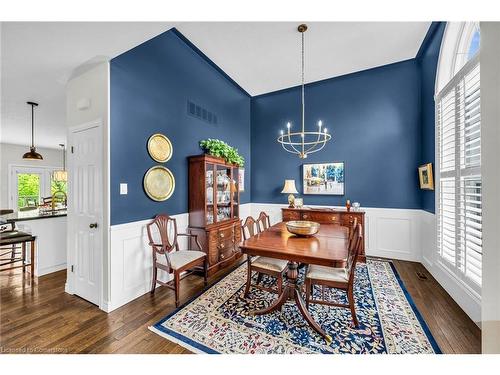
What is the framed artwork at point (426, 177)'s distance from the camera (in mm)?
3053

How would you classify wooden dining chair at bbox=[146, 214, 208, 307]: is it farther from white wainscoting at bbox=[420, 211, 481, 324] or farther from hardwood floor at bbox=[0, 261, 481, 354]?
white wainscoting at bbox=[420, 211, 481, 324]

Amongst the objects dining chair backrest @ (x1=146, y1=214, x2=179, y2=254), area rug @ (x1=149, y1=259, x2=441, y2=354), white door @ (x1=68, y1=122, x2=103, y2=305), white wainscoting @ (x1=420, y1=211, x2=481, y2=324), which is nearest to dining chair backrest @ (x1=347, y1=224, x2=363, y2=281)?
area rug @ (x1=149, y1=259, x2=441, y2=354)

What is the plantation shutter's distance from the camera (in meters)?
1.97

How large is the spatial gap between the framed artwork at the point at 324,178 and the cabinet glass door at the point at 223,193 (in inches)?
69.8

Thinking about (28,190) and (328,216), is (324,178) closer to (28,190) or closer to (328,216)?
(328,216)

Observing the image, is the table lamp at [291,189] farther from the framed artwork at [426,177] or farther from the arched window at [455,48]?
the arched window at [455,48]

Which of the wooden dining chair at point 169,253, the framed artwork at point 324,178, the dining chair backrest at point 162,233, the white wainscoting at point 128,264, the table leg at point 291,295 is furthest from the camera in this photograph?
the framed artwork at point 324,178

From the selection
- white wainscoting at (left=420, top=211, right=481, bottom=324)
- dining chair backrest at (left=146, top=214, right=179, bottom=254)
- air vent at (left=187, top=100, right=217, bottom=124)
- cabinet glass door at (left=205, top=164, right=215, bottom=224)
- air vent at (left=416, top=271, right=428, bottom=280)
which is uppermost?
air vent at (left=187, top=100, right=217, bottom=124)

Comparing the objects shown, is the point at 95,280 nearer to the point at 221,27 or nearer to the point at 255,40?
the point at 221,27

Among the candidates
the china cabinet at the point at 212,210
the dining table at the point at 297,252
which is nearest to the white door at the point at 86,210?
the china cabinet at the point at 212,210

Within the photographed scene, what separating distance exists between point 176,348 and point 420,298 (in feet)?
8.83

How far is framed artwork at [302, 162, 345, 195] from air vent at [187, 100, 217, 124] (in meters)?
2.15
